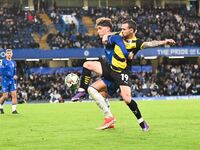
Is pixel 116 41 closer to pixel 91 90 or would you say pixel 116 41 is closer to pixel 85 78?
pixel 85 78

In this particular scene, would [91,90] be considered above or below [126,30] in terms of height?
below

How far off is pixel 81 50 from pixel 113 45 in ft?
113

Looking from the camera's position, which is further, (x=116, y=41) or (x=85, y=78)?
(x=85, y=78)

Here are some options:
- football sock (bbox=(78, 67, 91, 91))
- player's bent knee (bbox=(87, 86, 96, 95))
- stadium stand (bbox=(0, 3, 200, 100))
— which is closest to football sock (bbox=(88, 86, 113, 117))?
player's bent knee (bbox=(87, 86, 96, 95))

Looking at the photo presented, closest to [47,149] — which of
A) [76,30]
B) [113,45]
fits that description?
[113,45]

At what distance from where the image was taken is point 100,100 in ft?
40.9

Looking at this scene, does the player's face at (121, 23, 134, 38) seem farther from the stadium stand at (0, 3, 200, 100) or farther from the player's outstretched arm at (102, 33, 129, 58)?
the stadium stand at (0, 3, 200, 100)

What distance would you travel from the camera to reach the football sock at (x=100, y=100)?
1243 cm

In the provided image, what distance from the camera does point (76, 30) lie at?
49.5 metres

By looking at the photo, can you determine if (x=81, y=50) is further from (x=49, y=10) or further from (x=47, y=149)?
(x=47, y=149)

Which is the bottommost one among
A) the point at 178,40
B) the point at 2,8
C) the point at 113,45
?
the point at 178,40

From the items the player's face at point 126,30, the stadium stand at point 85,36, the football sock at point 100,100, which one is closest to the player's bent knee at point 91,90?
the football sock at point 100,100

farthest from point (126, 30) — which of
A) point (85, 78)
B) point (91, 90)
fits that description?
point (91, 90)

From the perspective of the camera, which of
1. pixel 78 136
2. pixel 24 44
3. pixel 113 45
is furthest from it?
pixel 24 44
